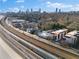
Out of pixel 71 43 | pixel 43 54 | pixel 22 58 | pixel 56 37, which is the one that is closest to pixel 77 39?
pixel 71 43

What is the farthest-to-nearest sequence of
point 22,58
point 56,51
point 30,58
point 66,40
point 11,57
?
point 66,40
point 56,51
point 11,57
point 22,58
point 30,58

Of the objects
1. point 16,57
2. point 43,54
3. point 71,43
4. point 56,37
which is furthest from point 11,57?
point 56,37

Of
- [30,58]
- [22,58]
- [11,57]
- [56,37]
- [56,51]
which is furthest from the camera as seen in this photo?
[56,37]

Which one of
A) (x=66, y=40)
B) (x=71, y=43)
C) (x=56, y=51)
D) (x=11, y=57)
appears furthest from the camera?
(x=66, y=40)

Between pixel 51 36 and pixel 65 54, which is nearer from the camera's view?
pixel 65 54

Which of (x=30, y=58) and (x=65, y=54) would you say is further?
(x=65, y=54)

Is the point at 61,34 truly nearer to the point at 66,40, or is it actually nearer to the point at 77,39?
the point at 66,40

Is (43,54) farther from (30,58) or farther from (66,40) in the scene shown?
(66,40)

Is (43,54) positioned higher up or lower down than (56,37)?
higher up

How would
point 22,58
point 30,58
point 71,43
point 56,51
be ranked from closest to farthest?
point 30,58
point 22,58
point 56,51
point 71,43
